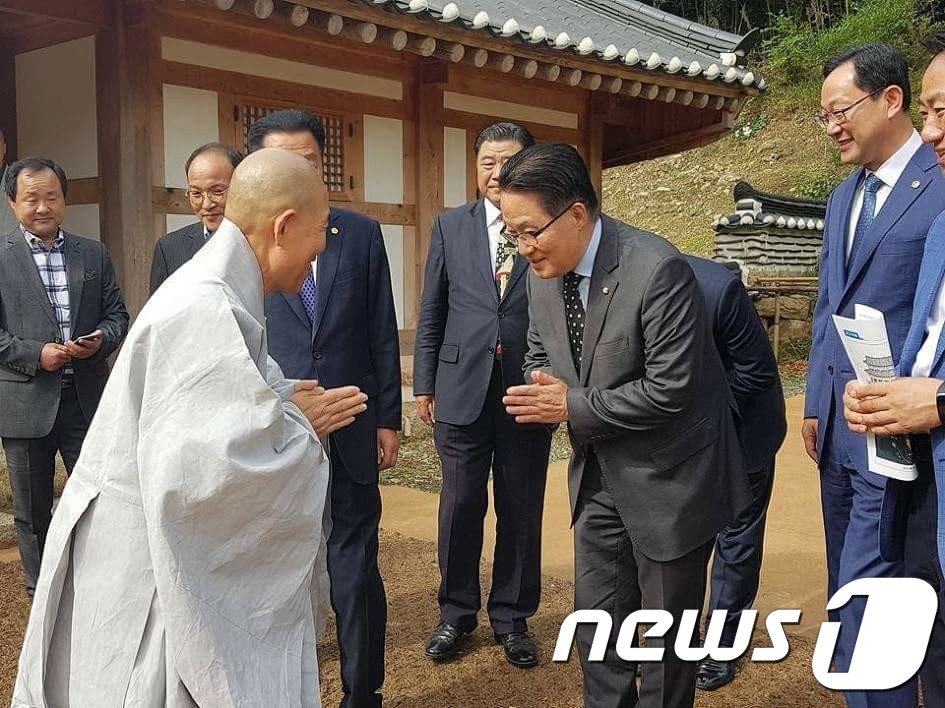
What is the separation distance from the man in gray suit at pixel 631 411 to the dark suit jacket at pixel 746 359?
60cm

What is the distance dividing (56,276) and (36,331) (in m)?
0.30

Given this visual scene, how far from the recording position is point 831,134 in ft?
10.5

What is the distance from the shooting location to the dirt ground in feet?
11.6

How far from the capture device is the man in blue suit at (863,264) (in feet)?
9.57

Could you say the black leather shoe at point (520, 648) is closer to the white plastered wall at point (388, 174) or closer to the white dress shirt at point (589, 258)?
the white dress shirt at point (589, 258)

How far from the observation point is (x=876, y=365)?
2564mm

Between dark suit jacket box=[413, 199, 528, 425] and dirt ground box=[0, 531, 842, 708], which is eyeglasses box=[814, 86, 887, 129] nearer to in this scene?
dark suit jacket box=[413, 199, 528, 425]

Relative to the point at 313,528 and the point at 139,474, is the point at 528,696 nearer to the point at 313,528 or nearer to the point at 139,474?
the point at 313,528

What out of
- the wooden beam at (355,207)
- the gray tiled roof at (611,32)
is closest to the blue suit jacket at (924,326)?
the wooden beam at (355,207)

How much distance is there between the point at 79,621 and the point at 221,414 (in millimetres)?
597

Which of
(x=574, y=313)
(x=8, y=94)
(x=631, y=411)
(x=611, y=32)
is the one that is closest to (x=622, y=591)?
(x=631, y=411)

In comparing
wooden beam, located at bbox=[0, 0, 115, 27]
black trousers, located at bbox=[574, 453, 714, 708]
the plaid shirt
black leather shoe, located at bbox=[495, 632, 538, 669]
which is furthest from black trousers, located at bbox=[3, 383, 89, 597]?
black trousers, located at bbox=[574, 453, 714, 708]

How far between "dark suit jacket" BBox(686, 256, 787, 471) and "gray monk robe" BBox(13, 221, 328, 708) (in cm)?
183

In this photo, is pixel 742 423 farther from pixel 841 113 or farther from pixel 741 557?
pixel 841 113
